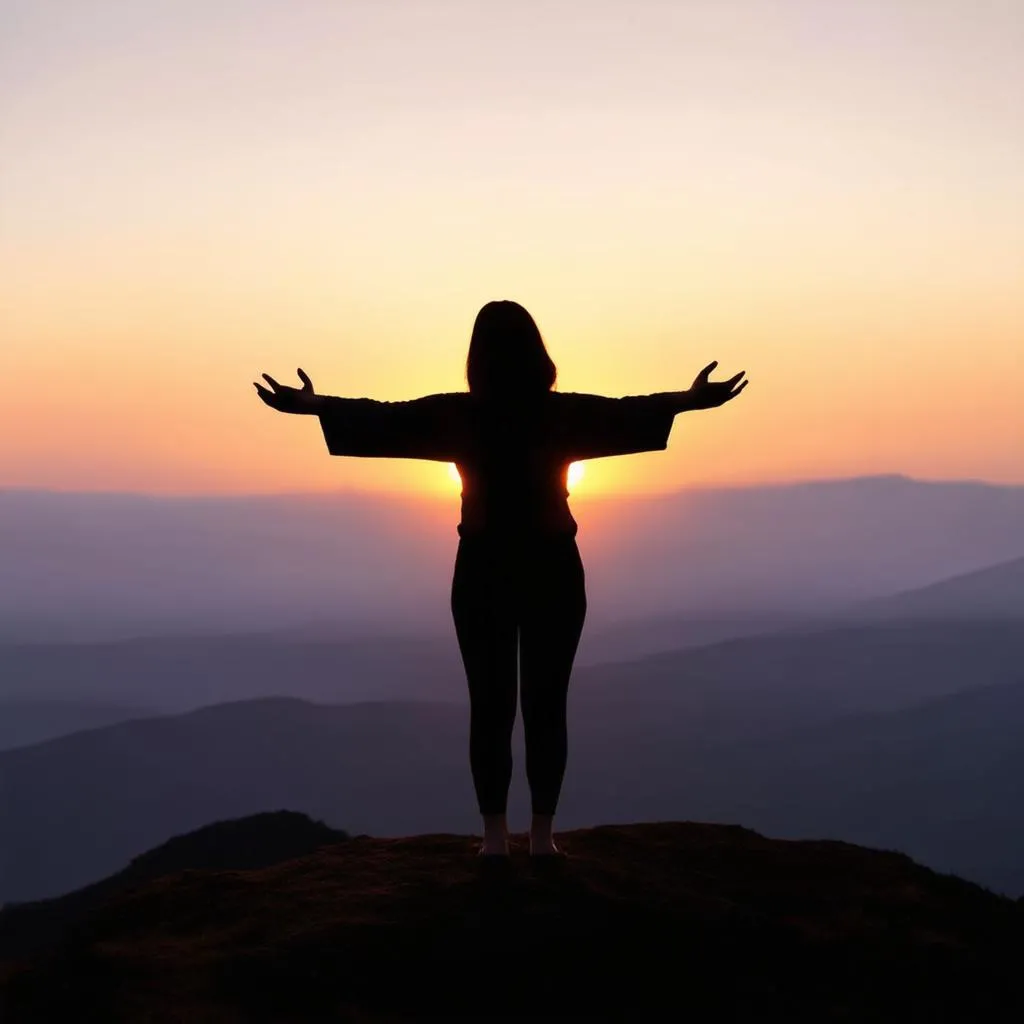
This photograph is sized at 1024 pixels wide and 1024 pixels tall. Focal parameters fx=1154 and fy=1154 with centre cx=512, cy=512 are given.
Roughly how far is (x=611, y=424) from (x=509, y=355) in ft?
3.09

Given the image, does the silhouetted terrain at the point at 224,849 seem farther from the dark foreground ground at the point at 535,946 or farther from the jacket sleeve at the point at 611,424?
the jacket sleeve at the point at 611,424

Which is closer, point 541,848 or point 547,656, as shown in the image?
point 547,656

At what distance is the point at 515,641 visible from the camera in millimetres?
8750

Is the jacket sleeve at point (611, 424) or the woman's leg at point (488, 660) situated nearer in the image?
the woman's leg at point (488, 660)

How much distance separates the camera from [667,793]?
19362 centimetres

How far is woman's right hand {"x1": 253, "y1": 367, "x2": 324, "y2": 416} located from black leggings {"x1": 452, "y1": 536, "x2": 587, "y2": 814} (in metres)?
1.55

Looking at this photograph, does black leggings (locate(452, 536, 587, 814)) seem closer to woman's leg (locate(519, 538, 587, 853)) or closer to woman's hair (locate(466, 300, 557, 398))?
woman's leg (locate(519, 538, 587, 853))

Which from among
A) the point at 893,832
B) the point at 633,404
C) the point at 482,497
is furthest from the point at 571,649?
the point at 893,832

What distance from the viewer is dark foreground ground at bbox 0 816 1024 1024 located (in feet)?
22.1

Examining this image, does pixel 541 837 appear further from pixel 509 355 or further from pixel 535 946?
pixel 509 355

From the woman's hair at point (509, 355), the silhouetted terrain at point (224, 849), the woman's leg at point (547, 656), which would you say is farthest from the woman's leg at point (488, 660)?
the silhouetted terrain at point (224, 849)

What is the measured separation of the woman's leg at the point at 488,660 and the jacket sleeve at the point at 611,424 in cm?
107

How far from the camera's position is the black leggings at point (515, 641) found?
28.3 ft

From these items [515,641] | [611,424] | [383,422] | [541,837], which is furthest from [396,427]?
[541,837]
